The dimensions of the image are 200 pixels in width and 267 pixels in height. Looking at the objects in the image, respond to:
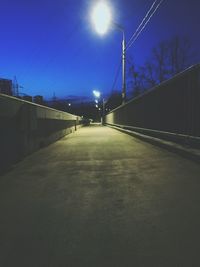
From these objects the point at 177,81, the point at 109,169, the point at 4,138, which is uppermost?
the point at 177,81

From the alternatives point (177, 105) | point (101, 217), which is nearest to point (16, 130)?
point (177, 105)

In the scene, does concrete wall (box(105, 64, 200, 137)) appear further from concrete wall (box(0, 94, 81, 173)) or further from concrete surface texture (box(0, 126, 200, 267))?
concrete wall (box(0, 94, 81, 173))

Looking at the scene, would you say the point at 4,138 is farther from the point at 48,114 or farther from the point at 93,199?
the point at 48,114

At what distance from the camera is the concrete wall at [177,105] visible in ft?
33.7

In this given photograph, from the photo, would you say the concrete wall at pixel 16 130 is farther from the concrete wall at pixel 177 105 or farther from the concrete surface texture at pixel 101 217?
the concrete wall at pixel 177 105

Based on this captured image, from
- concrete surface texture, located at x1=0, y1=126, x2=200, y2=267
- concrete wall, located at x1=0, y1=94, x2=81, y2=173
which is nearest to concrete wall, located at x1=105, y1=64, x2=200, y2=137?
concrete surface texture, located at x1=0, y1=126, x2=200, y2=267

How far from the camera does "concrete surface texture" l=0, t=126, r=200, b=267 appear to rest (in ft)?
12.1

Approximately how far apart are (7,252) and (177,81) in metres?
9.40

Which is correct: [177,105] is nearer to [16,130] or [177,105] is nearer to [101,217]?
[16,130]

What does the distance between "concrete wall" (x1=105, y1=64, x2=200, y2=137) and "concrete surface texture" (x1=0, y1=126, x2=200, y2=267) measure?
86.8 inches

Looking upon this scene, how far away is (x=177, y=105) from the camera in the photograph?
12102mm

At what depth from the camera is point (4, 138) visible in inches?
348

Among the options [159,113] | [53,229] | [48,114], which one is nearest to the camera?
[53,229]

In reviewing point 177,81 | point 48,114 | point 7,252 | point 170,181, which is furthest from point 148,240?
point 48,114
